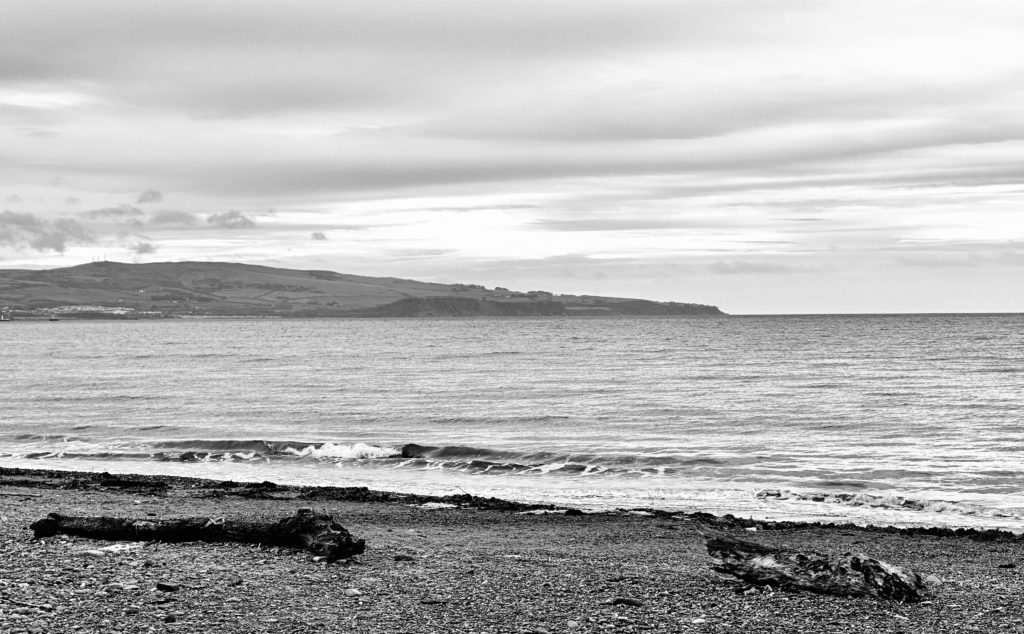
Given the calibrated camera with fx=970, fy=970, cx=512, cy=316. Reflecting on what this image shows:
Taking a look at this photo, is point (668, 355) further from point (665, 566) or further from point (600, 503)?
point (665, 566)

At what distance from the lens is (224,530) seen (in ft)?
42.4

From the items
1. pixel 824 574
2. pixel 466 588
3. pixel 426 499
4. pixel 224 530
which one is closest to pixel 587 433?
pixel 426 499

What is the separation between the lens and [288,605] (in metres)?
10.0

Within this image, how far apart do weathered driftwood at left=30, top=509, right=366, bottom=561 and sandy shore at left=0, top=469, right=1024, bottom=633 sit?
0.22 m

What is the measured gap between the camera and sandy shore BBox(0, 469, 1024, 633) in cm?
954

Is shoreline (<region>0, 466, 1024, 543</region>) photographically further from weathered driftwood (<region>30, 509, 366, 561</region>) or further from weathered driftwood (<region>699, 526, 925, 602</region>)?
weathered driftwood (<region>30, 509, 366, 561</region>)

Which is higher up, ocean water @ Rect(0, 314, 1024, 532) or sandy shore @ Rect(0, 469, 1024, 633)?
sandy shore @ Rect(0, 469, 1024, 633)

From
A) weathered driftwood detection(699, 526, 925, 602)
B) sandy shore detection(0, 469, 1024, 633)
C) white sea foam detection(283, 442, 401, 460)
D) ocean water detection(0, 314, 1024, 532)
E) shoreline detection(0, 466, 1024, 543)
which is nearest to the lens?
sandy shore detection(0, 469, 1024, 633)

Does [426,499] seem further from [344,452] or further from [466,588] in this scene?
[466,588]

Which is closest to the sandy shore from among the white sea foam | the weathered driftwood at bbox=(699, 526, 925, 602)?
the weathered driftwood at bbox=(699, 526, 925, 602)

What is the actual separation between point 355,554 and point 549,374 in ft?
164

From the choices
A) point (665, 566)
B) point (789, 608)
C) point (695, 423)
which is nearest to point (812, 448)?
point (695, 423)

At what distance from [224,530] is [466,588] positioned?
150 inches

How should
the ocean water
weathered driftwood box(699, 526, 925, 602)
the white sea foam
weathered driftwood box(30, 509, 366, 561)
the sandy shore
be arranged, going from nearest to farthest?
the sandy shore
weathered driftwood box(699, 526, 925, 602)
weathered driftwood box(30, 509, 366, 561)
the ocean water
the white sea foam
